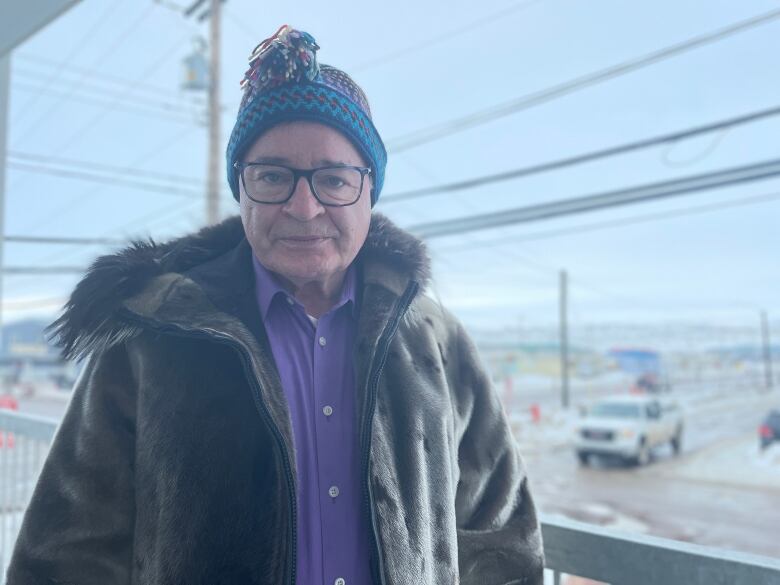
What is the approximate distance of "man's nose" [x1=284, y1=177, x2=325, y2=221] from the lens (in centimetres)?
103

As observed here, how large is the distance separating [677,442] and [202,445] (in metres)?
15.8

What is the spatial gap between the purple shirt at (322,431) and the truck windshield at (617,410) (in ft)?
43.8

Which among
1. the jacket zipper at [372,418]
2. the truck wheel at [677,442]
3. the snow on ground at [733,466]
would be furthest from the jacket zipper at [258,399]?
the truck wheel at [677,442]

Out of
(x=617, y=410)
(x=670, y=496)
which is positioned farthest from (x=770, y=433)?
(x=670, y=496)

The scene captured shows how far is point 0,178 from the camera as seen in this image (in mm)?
2494

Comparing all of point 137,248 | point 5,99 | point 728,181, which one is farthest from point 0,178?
point 728,181

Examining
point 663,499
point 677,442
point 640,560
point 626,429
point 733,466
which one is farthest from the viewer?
point 677,442

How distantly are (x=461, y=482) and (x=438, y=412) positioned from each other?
18 cm

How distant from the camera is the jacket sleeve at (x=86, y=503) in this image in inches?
36.0

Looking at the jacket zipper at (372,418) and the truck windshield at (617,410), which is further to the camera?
the truck windshield at (617,410)

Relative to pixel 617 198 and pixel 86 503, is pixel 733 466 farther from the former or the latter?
pixel 86 503

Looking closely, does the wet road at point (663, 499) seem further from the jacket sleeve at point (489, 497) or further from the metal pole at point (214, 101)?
the jacket sleeve at point (489, 497)

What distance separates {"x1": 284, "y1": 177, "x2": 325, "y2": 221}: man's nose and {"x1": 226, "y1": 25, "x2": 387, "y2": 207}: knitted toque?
12 cm

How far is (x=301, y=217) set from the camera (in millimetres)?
1032
